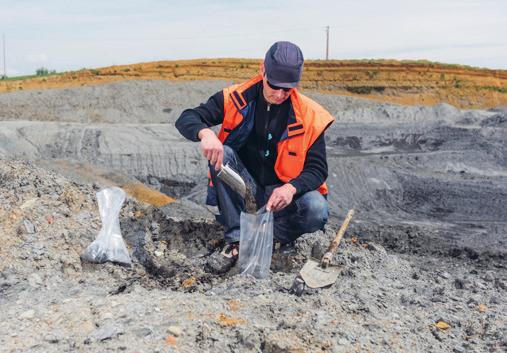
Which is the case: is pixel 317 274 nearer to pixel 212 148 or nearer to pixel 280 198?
pixel 280 198

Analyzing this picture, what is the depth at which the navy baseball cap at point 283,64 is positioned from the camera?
375cm

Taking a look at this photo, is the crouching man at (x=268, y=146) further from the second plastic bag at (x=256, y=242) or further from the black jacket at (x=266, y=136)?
the second plastic bag at (x=256, y=242)

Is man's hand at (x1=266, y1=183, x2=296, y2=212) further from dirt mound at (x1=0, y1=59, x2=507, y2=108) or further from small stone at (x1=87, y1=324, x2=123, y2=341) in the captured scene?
dirt mound at (x1=0, y1=59, x2=507, y2=108)

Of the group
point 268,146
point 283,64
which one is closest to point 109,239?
point 268,146

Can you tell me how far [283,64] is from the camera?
373cm

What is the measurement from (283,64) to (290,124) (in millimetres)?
490

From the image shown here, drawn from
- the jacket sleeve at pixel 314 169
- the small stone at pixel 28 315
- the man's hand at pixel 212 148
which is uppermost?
the man's hand at pixel 212 148

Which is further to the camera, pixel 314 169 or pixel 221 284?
pixel 314 169

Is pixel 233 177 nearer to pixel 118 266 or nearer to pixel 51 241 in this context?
pixel 118 266

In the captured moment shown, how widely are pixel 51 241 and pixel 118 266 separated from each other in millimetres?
523

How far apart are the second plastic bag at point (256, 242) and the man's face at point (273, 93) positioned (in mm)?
752

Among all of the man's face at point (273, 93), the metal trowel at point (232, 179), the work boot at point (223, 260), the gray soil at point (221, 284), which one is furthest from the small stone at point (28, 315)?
the man's face at point (273, 93)

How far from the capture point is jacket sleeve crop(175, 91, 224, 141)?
4.05 metres

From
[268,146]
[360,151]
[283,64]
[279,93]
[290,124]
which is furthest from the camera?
[360,151]
